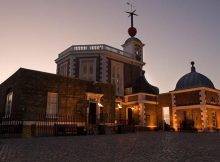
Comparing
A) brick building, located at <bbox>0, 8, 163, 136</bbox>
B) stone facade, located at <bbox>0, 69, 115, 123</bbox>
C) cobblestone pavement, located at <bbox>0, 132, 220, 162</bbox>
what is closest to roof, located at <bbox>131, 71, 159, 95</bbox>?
brick building, located at <bbox>0, 8, 163, 136</bbox>

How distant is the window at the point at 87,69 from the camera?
2864cm

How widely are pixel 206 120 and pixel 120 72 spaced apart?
11.8m

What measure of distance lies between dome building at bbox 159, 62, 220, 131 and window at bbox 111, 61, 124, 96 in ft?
18.7

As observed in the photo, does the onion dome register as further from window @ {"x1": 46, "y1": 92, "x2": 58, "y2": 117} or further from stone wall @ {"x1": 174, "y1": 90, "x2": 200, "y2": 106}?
window @ {"x1": 46, "y1": 92, "x2": 58, "y2": 117}

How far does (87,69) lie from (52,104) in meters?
11.0

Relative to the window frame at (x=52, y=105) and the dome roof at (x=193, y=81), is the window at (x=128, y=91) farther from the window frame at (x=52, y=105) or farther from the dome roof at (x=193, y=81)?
the window frame at (x=52, y=105)

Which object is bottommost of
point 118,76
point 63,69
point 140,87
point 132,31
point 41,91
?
point 41,91

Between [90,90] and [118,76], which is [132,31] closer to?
[118,76]

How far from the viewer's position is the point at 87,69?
28750 mm

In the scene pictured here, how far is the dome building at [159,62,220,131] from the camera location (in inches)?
1063

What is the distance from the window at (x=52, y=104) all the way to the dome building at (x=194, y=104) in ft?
50.0

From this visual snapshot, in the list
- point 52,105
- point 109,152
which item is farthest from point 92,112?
point 109,152

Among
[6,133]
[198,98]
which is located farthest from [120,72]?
[6,133]

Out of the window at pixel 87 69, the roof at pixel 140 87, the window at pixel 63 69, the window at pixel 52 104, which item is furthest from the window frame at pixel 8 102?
the roof at pixel 140 87
